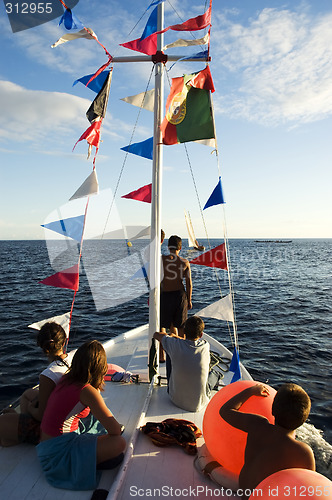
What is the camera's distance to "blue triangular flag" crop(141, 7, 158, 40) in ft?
18.5

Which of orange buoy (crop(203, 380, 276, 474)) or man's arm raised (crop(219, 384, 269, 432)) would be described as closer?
man's arm raised (crop(219, 384, 269, 432))

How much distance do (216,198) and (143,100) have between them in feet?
7.54

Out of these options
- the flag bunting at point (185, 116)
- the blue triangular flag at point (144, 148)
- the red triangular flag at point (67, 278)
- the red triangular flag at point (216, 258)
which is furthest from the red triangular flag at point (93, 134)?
the red triangular flag at point (216, 258)

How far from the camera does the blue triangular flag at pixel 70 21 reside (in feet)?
17.8

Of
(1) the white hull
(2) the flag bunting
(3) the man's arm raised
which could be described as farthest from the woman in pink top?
(2) the flag bunting

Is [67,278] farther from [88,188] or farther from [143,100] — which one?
[143,100]

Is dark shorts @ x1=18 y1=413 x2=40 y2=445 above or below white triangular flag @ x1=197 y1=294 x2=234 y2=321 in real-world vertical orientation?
below

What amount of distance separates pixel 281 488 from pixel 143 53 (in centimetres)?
621

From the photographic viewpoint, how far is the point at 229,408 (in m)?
3.24

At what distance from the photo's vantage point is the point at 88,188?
5668mm

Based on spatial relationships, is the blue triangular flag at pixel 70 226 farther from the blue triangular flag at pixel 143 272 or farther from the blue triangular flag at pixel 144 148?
the blue triangular flag at pixel 144 148

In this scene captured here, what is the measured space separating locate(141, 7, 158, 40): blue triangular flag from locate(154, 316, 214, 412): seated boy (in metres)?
4.73

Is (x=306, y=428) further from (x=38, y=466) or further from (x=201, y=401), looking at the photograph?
(x=38, y=466)

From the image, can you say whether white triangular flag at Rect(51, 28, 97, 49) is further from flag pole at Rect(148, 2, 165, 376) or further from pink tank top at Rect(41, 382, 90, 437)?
pink tank top at Rect(41, 382, 90, 437)
